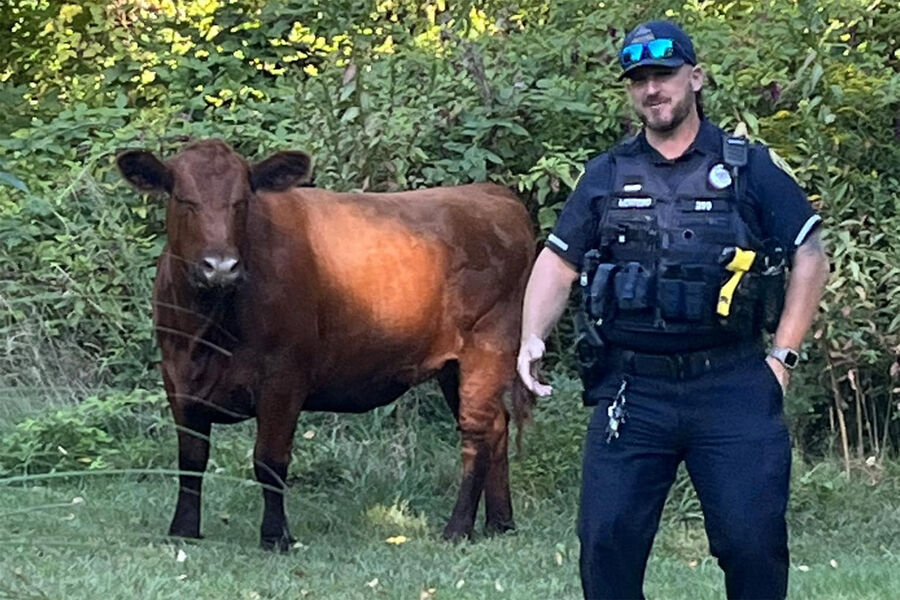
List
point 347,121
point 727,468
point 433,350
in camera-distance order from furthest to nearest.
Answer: point 347,121 → point 433,350 → point 727,468

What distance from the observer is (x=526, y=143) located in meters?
10.1

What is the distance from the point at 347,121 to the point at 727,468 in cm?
551

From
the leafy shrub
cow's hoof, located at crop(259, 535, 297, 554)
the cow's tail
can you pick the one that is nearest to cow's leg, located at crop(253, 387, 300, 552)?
cow's hoof, located at crop(259, 535, 297, 554)

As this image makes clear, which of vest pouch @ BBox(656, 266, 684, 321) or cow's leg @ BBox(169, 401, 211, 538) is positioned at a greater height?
vest pouch @ BBox(656, 266, 684, 321)

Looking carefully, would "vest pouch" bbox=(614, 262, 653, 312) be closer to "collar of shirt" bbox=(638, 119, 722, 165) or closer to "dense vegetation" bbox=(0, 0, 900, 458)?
"collar of shirt" bbox=(638, 119, 722, 165)

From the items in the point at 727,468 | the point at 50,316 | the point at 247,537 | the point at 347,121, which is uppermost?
the point at 347,121

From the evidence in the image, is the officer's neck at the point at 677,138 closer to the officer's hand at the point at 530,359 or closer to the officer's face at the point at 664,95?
the officer's face at the point at 664,95

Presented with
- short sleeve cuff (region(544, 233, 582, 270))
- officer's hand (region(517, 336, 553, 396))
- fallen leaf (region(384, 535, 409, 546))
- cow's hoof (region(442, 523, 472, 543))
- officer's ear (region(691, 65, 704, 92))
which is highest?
officer's ear (region(691, 65, 704, 92))

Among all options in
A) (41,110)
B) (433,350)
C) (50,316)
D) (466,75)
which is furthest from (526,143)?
(41,110)

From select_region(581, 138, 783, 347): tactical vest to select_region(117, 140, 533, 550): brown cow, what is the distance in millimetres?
2703

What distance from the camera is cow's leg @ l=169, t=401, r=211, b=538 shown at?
24.9 ft

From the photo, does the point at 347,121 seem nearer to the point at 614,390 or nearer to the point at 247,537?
the point at 247,537

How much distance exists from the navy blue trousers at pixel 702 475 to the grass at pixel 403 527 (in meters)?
1.45

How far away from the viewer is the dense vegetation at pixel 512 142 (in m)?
9.20
